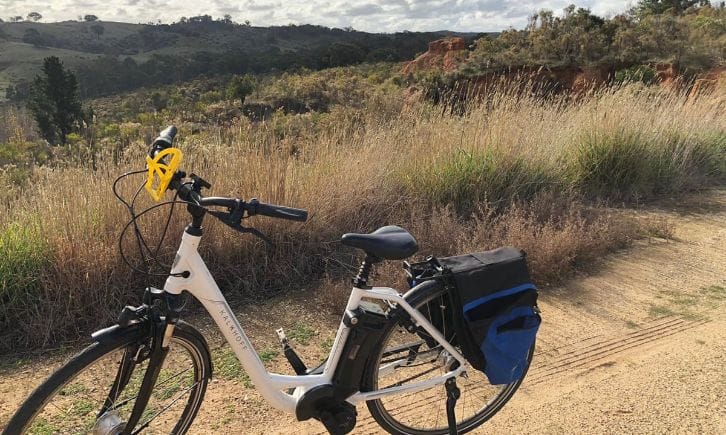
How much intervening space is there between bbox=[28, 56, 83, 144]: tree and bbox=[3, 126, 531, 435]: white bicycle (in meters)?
29.3

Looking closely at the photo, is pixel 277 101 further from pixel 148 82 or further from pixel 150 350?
pixel 148 82

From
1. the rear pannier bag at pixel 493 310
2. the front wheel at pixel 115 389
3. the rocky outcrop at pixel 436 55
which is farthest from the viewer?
the rocky outcrop at pixel 436 55

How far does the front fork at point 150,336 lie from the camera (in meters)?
2.02

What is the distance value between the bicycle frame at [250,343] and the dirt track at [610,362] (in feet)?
1.65

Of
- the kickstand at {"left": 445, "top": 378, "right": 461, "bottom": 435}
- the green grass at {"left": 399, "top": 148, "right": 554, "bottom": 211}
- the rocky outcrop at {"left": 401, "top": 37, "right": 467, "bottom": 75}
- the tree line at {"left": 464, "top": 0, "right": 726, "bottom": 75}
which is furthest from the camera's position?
the rocky outcrop at {"left": 401, "top": 37, "right": 467, "bottom": 75}

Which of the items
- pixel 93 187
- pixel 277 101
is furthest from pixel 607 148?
pixel 277 101

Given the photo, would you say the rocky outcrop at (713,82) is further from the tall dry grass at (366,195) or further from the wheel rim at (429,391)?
the wheel rim at (429,391)

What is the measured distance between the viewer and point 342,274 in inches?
186

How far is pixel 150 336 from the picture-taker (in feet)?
6.70

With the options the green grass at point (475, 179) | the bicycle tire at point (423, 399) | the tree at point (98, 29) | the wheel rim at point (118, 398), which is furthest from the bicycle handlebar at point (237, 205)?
the tree at point (98, 29)

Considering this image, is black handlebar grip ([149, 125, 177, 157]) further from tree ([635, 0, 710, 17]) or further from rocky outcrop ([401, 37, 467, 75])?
tree ([635, 0, 710, 17])

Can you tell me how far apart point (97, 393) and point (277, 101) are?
23327 millimetres

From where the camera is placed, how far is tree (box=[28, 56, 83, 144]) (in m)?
27.9

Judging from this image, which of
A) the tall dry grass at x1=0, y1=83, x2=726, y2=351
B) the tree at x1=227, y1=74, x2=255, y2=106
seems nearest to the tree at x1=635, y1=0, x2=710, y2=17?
the tree at x1=227, y1=74, x2=255, y2=106
